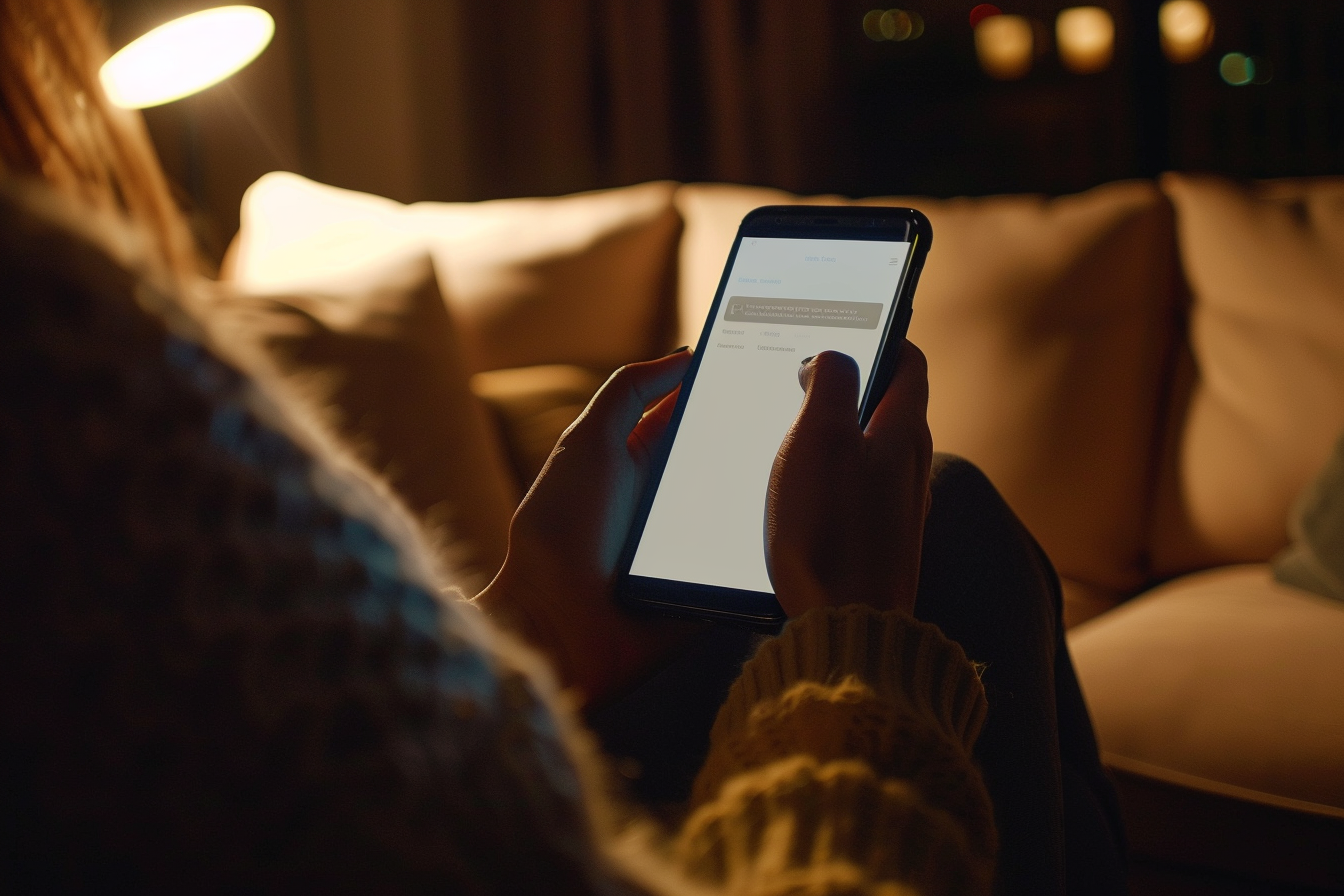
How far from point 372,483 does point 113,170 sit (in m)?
0.70

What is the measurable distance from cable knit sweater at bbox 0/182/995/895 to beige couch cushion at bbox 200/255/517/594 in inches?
25.3

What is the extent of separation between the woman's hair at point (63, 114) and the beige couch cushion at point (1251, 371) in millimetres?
1097

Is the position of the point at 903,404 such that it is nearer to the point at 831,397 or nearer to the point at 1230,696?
the point at 831,397

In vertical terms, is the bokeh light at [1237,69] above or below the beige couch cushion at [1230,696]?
above

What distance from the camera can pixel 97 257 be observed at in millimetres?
191

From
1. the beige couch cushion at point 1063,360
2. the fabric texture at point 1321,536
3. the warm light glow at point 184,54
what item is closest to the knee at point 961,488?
the beige couch cushion at point 1063,360

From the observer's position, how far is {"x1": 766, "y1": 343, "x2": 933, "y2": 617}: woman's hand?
480 mm

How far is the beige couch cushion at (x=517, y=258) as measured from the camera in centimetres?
130

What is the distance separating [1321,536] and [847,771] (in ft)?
3.06

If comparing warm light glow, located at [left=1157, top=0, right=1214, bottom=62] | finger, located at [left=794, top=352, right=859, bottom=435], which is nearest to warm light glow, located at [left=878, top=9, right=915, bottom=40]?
warm light glow, located at [left=1157, top=0, right=1214, bottom=62]

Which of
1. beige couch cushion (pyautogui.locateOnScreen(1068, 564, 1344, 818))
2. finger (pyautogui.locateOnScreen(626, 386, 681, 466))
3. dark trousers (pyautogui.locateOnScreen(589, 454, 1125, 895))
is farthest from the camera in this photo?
beige couch cushion (pyautogui.locateOnScreen(1068, 564, 1344, 818))

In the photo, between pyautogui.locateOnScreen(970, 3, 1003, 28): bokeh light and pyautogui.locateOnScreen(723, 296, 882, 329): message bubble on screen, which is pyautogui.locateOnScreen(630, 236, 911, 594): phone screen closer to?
pyautogui.locateOnScreen(723, 296, 882, 329): message bubble on screen

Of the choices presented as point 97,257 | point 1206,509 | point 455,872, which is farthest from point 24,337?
point 1206,509

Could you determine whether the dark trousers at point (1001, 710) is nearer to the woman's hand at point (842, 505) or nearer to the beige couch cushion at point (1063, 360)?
the woman's hand at point (842, 505)
